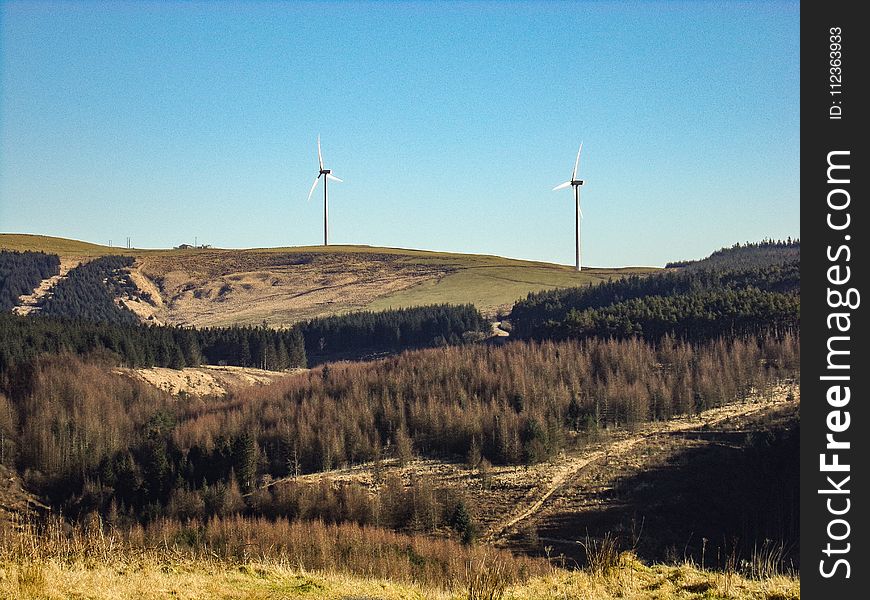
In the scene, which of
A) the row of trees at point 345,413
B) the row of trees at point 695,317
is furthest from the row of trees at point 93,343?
the row of trees at point 695,317

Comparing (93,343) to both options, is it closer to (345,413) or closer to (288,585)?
(345,413)

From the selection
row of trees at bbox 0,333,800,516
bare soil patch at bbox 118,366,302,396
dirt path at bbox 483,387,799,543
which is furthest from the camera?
bare soil patch at bbox 118,366,302,396

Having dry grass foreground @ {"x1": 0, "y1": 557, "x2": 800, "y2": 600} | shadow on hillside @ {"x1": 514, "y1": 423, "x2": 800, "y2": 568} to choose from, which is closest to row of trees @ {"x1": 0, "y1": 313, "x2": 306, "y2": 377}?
shadow on hillside @ {"x1": 514, "y1": 423, "x2": 800, "y2": 568}

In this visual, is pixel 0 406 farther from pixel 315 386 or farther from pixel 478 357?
pixel 478 357

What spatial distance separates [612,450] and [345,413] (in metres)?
39.6

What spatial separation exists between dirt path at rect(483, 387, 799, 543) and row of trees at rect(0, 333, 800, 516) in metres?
3.95

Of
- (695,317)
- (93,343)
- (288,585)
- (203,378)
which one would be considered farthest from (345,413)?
(288,585)

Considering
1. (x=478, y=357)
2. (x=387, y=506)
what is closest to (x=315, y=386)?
(x=478, y=357)

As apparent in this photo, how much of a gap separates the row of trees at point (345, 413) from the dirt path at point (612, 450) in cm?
395

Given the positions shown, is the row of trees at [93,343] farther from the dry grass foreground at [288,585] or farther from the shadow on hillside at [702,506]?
the dry grass foreground at [288,585]

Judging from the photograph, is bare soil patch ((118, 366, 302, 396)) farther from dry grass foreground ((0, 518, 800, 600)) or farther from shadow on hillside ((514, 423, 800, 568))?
dry grass foreground ((0, 518, 800, 600))

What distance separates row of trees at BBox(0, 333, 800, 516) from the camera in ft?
372

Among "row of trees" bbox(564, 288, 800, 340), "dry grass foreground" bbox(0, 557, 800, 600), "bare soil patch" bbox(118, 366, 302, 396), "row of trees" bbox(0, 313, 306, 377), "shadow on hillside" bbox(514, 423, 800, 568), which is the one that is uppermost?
"row of trees" bbox(564, 288, 800, 340)
